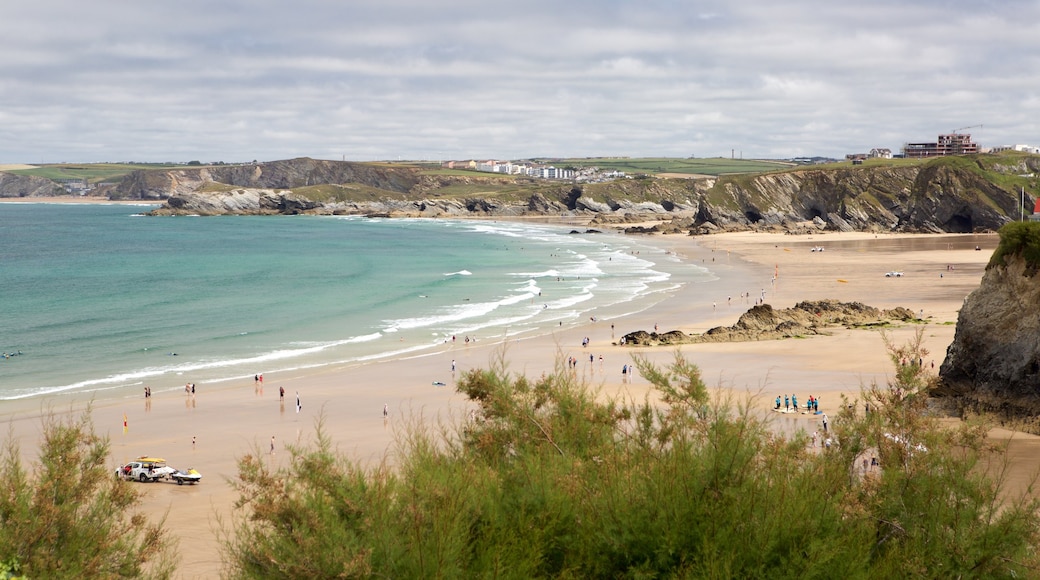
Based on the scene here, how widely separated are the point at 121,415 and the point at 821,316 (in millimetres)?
36368

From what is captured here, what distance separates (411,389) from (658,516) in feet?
96.2

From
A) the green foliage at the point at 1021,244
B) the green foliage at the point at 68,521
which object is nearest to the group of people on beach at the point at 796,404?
the green foliage at the point at 1021,244

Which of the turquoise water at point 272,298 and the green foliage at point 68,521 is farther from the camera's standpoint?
the turquoise water at point 272,298

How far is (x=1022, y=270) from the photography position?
1120 inches

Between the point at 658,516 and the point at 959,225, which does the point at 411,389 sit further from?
the point at 959,225

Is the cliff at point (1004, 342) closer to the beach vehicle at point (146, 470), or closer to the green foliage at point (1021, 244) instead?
the green foliage at point (1021, 244)

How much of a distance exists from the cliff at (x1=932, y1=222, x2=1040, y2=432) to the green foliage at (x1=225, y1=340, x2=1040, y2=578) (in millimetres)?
18923

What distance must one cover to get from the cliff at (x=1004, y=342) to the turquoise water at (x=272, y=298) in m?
25.5

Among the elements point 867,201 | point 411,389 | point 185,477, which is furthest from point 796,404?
point 867,201

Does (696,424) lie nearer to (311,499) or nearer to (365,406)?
(311,499)

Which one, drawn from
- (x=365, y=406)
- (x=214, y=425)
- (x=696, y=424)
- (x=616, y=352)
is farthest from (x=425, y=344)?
(x=696, y=424)

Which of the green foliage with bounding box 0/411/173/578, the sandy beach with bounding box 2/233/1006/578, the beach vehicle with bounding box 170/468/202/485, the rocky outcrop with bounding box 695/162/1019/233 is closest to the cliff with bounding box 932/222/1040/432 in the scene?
the sandy beach with bounding box 2/233/1006/578

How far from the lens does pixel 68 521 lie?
10062 mm

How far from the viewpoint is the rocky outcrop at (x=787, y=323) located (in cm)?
4584
